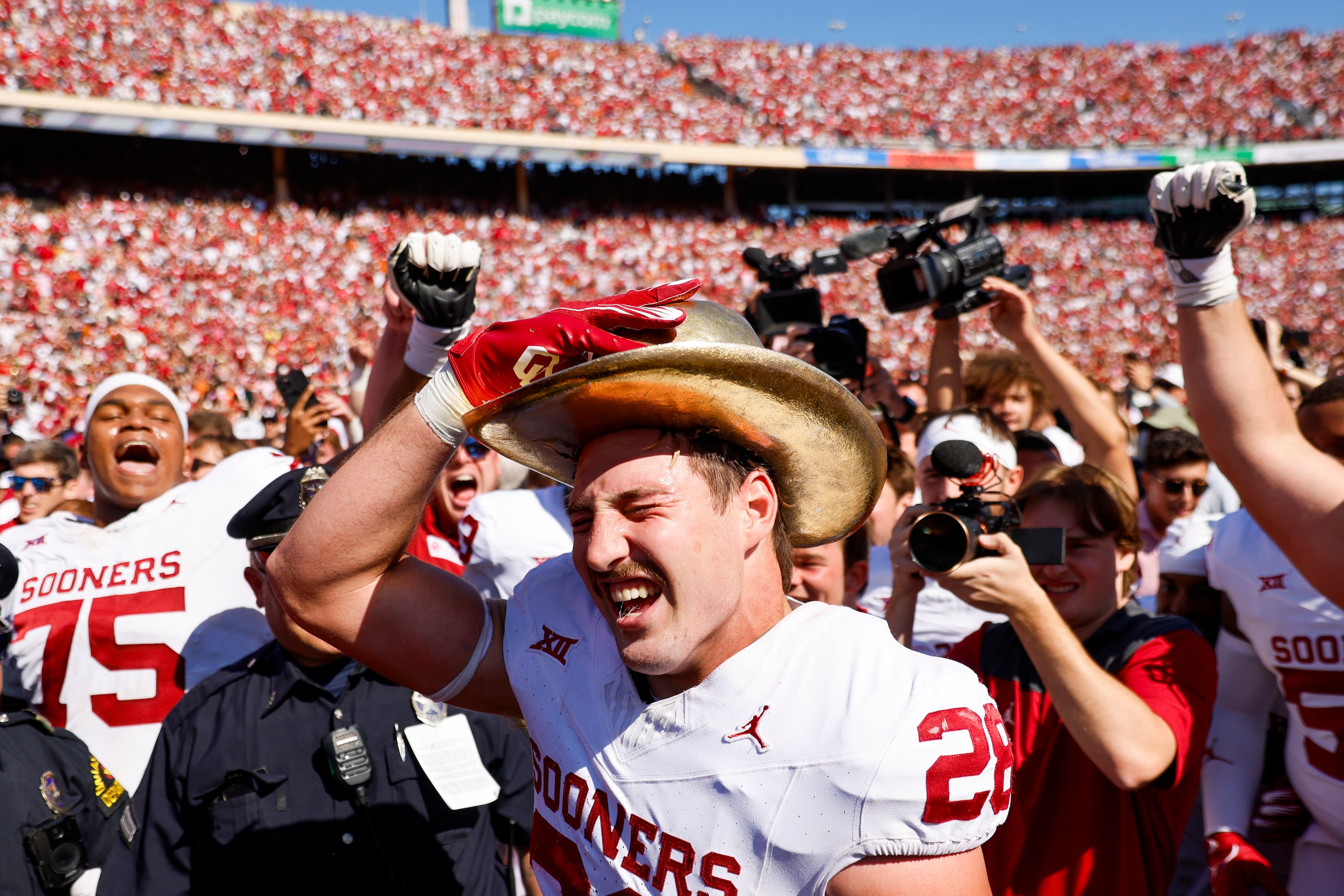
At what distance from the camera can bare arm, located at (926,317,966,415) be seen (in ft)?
14.3

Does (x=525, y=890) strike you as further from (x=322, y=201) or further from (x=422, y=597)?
(x=322, y=201)

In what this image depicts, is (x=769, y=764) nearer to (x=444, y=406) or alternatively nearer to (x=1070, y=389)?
(x=444, y=406)

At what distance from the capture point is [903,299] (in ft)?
13.3

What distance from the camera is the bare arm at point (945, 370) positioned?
4367 millimetres

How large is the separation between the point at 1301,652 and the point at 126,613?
338 cm

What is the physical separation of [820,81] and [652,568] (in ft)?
101

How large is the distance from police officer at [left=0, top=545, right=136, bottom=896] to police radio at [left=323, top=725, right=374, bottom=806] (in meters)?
0.49

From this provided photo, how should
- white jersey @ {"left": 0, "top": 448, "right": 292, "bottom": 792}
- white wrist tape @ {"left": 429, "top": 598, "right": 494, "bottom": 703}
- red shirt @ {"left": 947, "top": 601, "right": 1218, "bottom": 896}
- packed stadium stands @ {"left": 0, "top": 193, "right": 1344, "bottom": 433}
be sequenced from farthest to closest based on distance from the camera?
packed stadium stands @ {"left": 0, "top": 193, "right": 1344, "bottom": 433}
white jersey @ {"left": 0, "top": 448, "right": 292, "bottom": 792}
red shirt @ {"left": 947, "top": 601, "right": 1218, "bottom": 896}
white wrist tape @ {"left": 429, "top": 598, "right": 494, "bottom": 703}

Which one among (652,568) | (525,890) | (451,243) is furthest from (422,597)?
(525,890)

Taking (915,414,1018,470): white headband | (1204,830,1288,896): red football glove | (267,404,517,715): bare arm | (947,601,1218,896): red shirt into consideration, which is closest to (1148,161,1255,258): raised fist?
(947,601,1218,896): red shirt

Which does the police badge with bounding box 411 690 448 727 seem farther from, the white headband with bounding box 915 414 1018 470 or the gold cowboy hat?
the white headband with bounding box 915 414 1018 470

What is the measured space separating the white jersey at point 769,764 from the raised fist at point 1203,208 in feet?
3.62

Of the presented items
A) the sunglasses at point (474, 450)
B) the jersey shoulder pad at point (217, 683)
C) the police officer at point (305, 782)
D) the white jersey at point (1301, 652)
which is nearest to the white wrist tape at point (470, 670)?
the police officer at point (305, 782)

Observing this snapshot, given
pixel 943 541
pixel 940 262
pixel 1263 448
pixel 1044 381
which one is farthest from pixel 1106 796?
pixel 940 262
